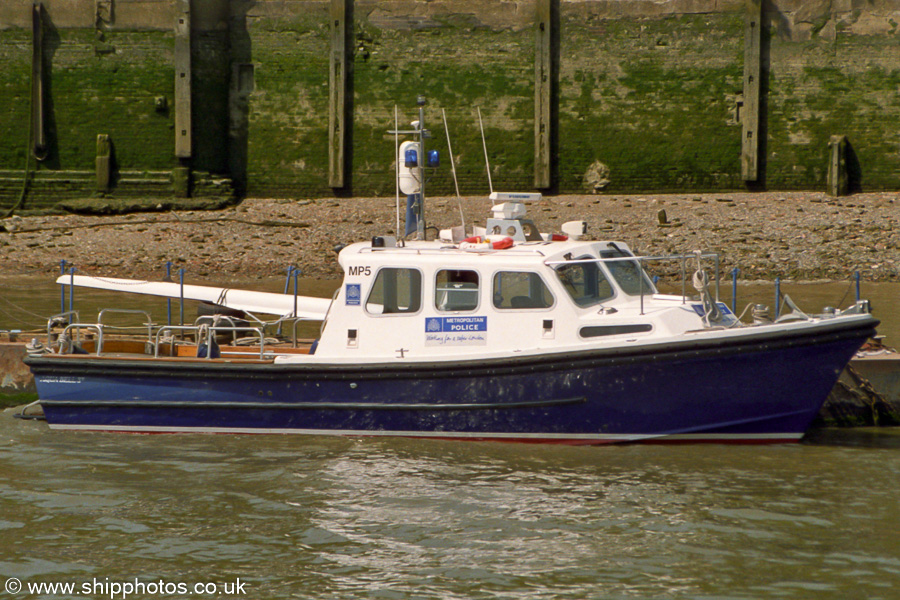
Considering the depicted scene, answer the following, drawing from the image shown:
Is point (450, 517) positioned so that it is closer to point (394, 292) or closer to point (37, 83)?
point (394, 292)

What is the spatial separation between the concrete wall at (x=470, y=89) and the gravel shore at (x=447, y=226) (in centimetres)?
83

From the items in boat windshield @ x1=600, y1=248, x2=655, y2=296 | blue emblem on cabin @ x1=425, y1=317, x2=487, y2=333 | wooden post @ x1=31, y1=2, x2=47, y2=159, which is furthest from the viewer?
wooden post @ x1=31, y1=2, x2=47, y2=159

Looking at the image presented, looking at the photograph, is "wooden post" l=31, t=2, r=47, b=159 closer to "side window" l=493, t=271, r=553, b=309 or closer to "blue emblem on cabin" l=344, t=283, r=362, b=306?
"blue emblem on cabin" l=344, t=283, r=362, b=306

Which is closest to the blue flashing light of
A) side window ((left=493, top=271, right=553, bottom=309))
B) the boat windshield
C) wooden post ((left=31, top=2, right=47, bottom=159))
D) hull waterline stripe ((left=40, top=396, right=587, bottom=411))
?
side window ((left=493, top=271, right=553, bottom=309))

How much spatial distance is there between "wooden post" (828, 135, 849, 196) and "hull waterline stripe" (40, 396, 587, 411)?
14280mm

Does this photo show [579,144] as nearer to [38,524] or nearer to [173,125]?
[173,125]

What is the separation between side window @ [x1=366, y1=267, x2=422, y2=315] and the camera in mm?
8094

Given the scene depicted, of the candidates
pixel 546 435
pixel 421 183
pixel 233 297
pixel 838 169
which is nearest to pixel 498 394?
pixel 546 435

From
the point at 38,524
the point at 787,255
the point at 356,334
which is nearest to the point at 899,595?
the point at 356,334

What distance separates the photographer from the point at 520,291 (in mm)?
7953

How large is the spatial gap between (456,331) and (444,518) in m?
1.87

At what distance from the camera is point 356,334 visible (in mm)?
8172

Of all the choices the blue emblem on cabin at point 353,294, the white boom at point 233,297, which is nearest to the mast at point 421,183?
the blue emblem on cabin at point 353,294

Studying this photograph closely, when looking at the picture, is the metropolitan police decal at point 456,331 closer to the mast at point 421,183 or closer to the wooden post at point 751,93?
the mast at point 421,183
